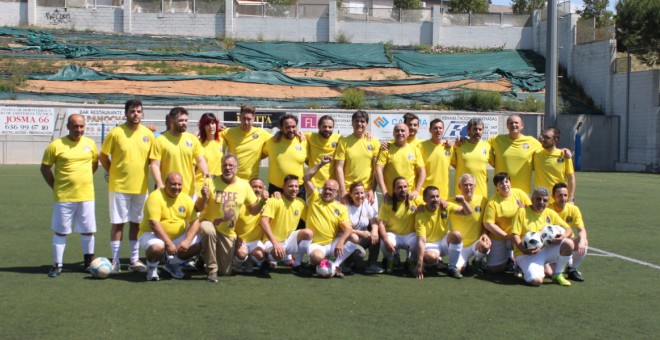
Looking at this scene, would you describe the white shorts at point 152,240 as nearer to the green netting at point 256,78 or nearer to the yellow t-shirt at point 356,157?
the yellow t-shirt at point 356,157

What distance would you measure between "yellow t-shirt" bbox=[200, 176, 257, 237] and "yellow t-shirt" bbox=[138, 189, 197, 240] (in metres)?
0.21

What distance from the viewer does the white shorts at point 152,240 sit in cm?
762

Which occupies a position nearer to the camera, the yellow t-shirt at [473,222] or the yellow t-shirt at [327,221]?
the yellow t-shirt at [327,221]

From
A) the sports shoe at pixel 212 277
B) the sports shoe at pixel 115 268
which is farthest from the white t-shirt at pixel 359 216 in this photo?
the sports shoe at pixel 115 268

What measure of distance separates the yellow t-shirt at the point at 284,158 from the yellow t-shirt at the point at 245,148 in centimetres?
14

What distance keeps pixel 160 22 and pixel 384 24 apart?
12.1 m

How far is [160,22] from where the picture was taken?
41.4m

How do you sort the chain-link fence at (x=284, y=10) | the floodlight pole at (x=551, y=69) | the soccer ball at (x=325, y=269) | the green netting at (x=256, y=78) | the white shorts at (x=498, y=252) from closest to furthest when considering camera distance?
1. the soccer ball at (x=325, y=269)
2. the white shorts at (x=498, y=252)
3. the floodlight pole at (x=551, y=69)
4. the green netting at (x=256, y=78)
5. the chain-link fence at (x=284, y=10)

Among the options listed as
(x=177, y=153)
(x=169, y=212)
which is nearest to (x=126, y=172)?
(x=177, y=153)

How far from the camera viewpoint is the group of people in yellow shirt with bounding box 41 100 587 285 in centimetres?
790

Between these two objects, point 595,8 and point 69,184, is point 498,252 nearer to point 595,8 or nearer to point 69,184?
point 69,184

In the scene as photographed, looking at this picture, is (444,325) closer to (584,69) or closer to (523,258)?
(523,258)

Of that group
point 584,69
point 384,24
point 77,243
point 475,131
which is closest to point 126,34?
point 384,24

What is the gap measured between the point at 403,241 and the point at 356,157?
115 cm
